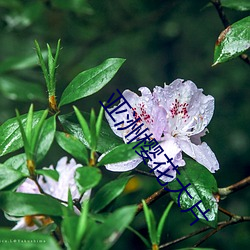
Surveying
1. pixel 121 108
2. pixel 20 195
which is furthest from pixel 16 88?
pixel 20 195

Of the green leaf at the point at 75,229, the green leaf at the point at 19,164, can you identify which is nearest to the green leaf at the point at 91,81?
the green leaf at the point at 19,164

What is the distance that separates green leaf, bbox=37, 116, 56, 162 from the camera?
993 mm

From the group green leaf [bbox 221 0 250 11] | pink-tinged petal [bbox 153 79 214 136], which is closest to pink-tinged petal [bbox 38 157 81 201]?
pink-tinged petal [bbox 153 79 214 136]

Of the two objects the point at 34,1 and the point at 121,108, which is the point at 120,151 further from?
the point at 34,1

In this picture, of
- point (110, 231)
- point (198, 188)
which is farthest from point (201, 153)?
point (110, 231)

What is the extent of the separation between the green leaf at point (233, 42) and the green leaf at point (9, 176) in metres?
0.39

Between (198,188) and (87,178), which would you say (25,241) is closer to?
(87,178)

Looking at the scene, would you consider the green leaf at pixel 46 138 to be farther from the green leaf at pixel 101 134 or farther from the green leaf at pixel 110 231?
the green leaf at pixel 110 231

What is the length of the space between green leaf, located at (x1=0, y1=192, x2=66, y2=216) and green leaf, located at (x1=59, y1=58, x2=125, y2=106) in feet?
0.75

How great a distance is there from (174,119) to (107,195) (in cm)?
25

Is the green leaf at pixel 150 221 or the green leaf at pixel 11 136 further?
the green leaf at pixel 11 136

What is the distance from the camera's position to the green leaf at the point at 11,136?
1.12 metres

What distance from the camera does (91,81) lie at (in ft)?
3.74

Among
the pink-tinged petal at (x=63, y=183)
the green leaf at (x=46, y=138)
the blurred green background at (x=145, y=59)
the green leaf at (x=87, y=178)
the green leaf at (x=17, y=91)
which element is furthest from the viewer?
the blurred green background at (x=145, y=59)
